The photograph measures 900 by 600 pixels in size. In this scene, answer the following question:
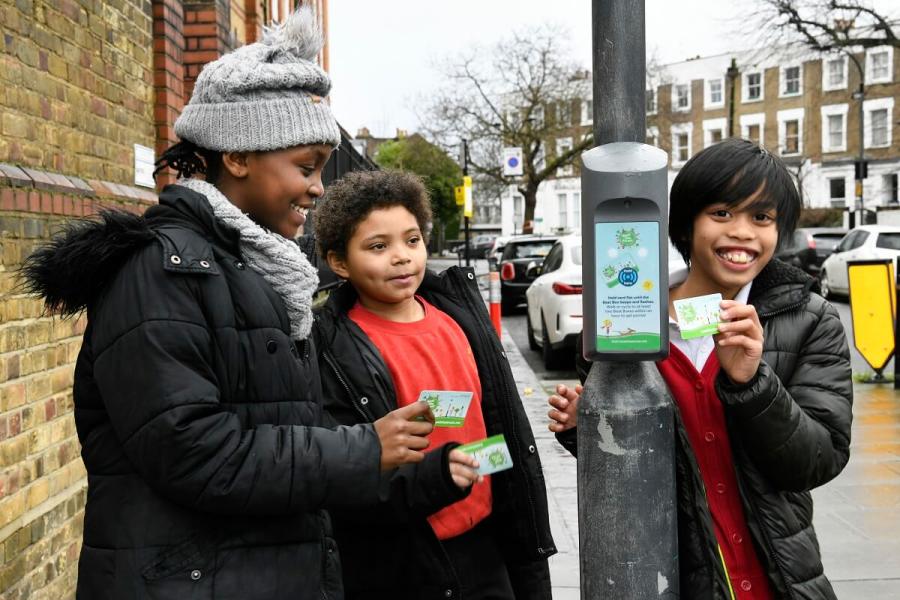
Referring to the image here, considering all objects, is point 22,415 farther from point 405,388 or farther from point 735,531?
point 735,531

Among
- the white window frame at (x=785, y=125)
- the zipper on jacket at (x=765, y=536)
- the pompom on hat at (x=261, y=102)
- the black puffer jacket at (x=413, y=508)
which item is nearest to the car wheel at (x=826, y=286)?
the black puffer jacket at (x=413, y=508)

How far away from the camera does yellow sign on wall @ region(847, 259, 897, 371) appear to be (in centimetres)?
957

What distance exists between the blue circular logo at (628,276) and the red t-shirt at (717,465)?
0.96ft

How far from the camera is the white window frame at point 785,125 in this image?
182 ft

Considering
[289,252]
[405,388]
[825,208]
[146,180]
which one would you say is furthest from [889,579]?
[825,208]

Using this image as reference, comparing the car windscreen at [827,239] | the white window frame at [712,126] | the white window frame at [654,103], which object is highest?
the white window frame at [712,126]

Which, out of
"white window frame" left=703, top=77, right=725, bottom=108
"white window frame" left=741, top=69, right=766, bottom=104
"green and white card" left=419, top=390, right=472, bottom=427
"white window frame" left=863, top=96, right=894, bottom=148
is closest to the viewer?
"green and white card" left=419, top=390, right=472, bottom=427

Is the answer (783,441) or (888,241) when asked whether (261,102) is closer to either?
(783,441)

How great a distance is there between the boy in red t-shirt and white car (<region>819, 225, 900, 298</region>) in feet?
60.5

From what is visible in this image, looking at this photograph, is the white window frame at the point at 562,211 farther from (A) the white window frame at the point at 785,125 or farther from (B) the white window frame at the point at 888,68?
(B) the white window frame at the point at 888,68

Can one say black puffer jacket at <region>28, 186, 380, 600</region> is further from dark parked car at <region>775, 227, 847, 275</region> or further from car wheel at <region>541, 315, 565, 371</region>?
dark parked car at <region>775, 227, 847, 275</region>

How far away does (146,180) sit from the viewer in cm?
541

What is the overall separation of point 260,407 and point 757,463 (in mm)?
1072

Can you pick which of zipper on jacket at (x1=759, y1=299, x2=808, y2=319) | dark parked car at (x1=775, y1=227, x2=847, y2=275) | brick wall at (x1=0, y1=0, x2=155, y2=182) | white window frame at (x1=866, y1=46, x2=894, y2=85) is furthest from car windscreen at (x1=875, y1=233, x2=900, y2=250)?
white window frame at (x1=866, y1=46, x2=894, y2=85)
